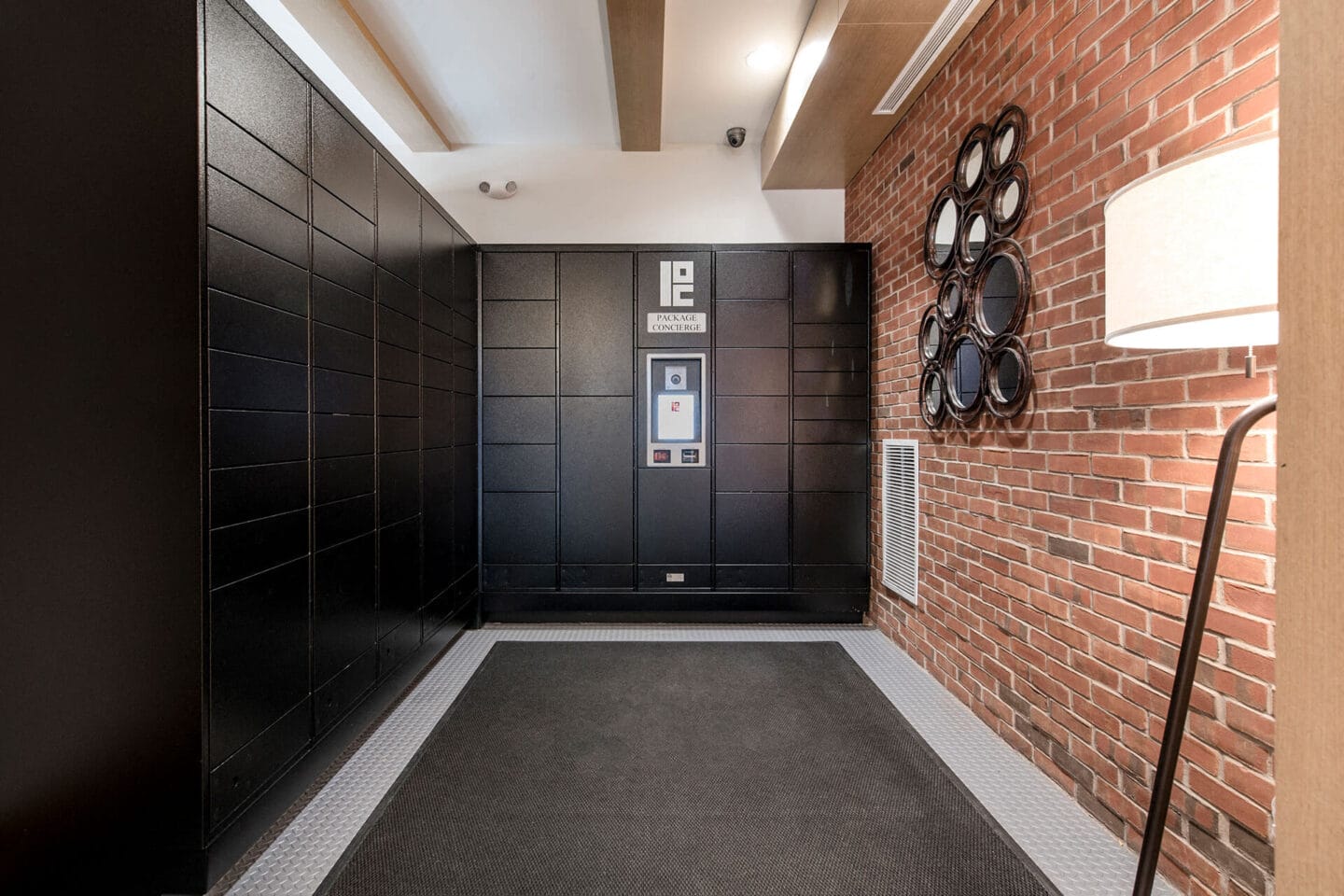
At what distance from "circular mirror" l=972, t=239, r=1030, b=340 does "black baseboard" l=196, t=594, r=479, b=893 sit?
2756 millimetres

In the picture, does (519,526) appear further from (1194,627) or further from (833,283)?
(1194,627)

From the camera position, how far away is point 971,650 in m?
2.50

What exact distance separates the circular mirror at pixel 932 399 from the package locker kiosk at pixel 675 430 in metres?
0.70

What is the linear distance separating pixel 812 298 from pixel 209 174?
2926 mm

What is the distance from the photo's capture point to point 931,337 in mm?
2896

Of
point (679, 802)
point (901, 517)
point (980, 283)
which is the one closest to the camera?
point (679, 802)

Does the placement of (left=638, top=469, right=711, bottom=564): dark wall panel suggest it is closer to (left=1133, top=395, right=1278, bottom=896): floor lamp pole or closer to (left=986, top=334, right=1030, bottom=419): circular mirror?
(left=986, top=334, right=1030, bottom=419): circular mirror

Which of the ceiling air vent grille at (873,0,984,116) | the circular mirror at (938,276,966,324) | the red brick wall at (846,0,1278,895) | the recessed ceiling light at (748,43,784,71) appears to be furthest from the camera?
the recessed ceiling light at (748,43,784,71)

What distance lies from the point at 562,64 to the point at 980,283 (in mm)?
2343

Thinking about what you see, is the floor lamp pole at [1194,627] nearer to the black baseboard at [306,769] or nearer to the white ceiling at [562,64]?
the black baseboard at [306,769]

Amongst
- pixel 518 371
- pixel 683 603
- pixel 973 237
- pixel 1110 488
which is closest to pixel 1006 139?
pixel 973 237

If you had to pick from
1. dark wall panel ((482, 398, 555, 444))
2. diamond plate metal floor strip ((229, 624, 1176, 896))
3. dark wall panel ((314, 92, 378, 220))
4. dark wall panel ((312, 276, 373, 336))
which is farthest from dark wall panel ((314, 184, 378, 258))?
diamond plate metal floor strip ((229, 624, 1176, 896))

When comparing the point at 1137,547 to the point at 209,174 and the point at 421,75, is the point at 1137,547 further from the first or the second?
the point at 421,75

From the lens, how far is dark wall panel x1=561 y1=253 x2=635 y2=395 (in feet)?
11.9
